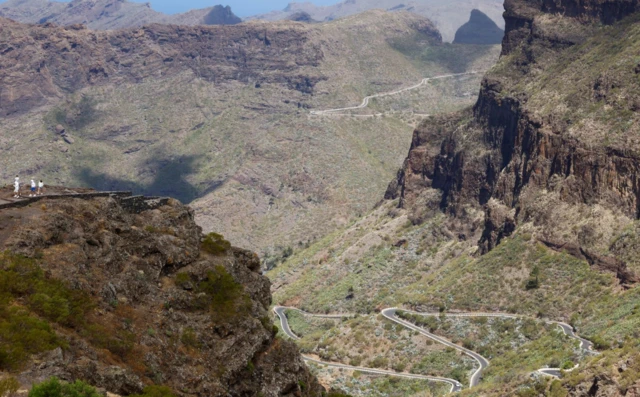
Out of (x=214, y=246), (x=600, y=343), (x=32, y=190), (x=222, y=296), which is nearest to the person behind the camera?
(x=222, y=296)

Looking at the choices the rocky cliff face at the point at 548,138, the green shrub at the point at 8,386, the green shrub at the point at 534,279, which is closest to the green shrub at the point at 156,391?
the green shrub at the point at 8,386

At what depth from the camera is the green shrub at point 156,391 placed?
34938mm

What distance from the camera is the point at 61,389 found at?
94.3ft

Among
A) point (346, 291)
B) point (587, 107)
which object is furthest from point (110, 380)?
point (346, 291)

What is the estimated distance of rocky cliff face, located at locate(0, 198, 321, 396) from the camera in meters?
35.6

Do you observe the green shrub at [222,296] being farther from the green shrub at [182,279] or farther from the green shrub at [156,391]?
the green shrub at [156,391]

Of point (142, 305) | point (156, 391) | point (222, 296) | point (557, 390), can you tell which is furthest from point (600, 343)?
point (156, 391)

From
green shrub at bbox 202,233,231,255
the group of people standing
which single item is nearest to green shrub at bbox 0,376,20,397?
the group of people standing

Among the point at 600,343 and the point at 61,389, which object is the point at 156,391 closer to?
the point at 61,389

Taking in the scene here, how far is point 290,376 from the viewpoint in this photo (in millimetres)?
45469

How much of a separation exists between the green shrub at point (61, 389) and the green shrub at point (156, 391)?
4.54 m

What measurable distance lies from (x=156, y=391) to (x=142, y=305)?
6.80 m

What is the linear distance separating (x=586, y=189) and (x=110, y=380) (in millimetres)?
80028

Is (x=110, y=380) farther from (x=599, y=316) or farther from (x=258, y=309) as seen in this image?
(x=599, y=316)
